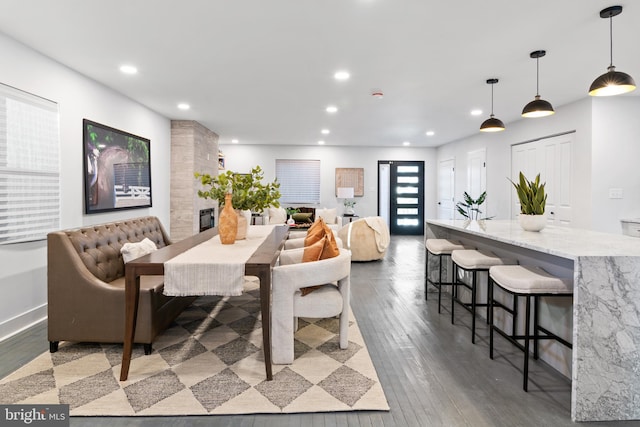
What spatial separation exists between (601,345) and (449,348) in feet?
3.48

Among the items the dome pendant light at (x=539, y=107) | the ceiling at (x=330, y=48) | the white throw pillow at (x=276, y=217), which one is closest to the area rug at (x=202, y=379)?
the ceiling at (x=330, y=48)

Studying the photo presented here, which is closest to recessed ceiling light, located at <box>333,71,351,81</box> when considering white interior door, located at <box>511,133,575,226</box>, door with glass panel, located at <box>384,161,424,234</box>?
white interior door, located at <box>511,133,575,226</box>

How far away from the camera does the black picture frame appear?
160 inches

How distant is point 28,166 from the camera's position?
317cm

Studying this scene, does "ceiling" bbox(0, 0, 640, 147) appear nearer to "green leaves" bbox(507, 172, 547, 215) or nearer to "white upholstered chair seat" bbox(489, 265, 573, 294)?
"green leaves" bbox(507, 172, 547, 215)

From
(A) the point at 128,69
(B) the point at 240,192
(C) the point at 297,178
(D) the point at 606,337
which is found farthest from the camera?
(C) the point at 297,178

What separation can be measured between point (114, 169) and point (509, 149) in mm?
6599

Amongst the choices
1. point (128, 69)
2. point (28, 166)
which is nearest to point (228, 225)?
point (28, 166)

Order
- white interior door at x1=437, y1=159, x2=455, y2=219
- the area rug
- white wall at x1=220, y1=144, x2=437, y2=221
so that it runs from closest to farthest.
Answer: the area rug, white interior door at x1=437, y1=159, x2=455, y2=219, white wall at x1=220, y1=144, x2=437, y2=221

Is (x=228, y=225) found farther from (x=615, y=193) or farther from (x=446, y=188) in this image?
(x=446, y=188)

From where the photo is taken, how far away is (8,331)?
2.96 meters

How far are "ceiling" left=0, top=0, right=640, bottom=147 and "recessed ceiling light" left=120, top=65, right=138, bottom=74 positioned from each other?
0.22ft

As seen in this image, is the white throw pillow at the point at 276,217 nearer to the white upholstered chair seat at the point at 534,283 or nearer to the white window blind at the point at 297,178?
the white window blind at the point at 297,178

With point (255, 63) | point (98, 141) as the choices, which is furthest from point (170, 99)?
point (255, 63)
